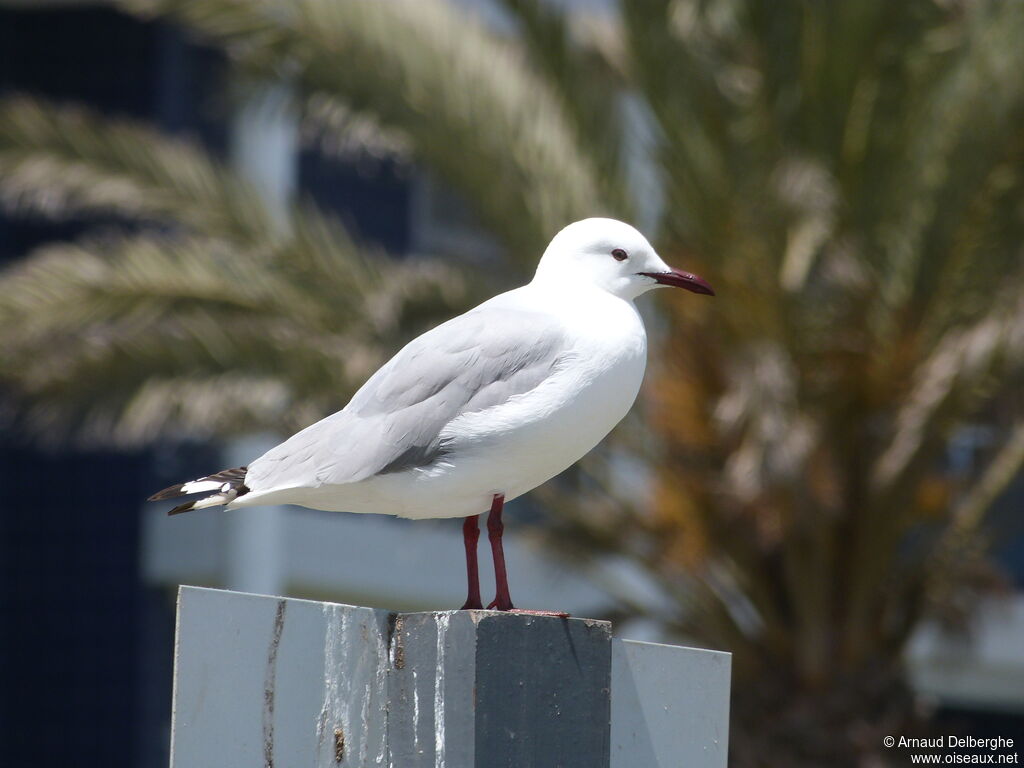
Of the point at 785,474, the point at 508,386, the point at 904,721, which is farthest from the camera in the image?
the point at 904,721

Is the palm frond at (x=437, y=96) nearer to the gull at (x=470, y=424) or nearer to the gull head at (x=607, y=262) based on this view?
the gull head at (x=607, y=262)

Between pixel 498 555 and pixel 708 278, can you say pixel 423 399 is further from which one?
pixel 708 278

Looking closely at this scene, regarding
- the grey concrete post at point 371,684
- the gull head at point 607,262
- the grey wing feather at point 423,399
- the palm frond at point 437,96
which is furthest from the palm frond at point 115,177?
the grey concrete post at point 371,684

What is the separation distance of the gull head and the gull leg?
0.54 m

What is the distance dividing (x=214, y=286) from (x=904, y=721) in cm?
337

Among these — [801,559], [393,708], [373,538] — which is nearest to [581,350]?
[393,708]

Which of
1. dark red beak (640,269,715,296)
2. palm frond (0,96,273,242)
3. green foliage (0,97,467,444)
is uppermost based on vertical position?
palm frond (0,96,273,242)

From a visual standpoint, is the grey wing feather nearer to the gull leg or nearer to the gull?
the gull

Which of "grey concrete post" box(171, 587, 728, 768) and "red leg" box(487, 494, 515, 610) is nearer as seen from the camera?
"grey concrete post" box(171, 587, 728, 768)

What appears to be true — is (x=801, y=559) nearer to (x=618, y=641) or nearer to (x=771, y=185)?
(x=771, y=185)

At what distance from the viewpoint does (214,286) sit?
6.68 meters

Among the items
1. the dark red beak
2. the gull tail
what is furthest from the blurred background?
the gull tail

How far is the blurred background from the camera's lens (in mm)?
6188

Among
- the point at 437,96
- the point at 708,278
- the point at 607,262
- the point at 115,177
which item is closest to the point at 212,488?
the point at 607,262
